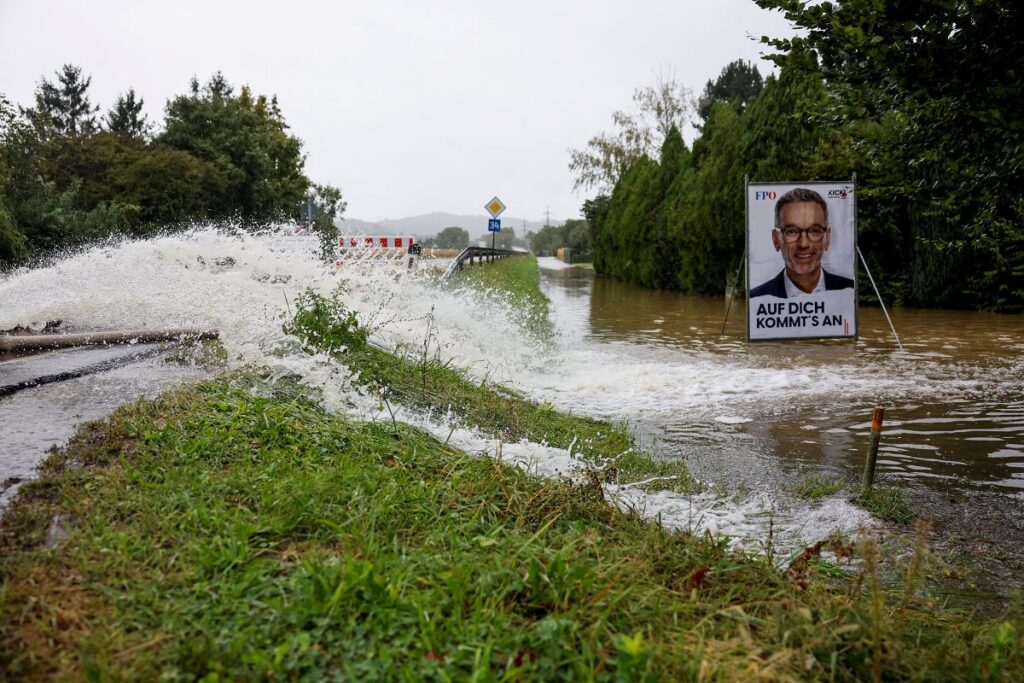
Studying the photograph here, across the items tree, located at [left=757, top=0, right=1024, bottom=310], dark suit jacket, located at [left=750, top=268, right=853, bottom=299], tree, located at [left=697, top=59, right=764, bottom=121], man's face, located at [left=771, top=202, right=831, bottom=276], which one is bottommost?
dark suit jacket, located at [left=750, top=268, right=853, bottom=299]

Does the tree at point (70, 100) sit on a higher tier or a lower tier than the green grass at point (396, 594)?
higher

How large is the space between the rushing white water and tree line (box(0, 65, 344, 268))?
520 cm

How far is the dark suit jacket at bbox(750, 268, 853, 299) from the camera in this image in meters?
11.5

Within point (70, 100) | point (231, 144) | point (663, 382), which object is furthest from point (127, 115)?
point (663, 382)

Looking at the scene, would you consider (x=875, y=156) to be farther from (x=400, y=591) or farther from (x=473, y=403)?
(x=400, y=591)

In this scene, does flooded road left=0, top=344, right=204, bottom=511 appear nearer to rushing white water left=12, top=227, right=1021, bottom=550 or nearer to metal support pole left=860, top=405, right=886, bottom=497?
rushing white water left=12, top=227, right=1021, bottom=550

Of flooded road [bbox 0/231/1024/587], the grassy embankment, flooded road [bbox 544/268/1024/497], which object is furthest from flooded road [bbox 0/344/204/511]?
flooded road [bbox 544/268/1024/497]

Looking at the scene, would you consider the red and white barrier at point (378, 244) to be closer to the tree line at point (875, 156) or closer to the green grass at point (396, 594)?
the tree line at point (875, 156)

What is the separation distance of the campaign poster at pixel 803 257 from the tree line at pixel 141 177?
12954 millimetres

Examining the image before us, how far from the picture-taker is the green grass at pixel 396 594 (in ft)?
8.52

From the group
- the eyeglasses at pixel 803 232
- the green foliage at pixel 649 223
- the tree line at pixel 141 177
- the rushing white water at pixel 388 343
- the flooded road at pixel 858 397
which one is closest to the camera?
the flooded road at pixel 858 397

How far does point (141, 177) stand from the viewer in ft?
85.2

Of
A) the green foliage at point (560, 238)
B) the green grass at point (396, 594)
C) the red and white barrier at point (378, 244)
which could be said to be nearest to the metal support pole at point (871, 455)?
the green grass at point (396, 594)

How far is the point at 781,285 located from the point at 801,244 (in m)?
0.67
